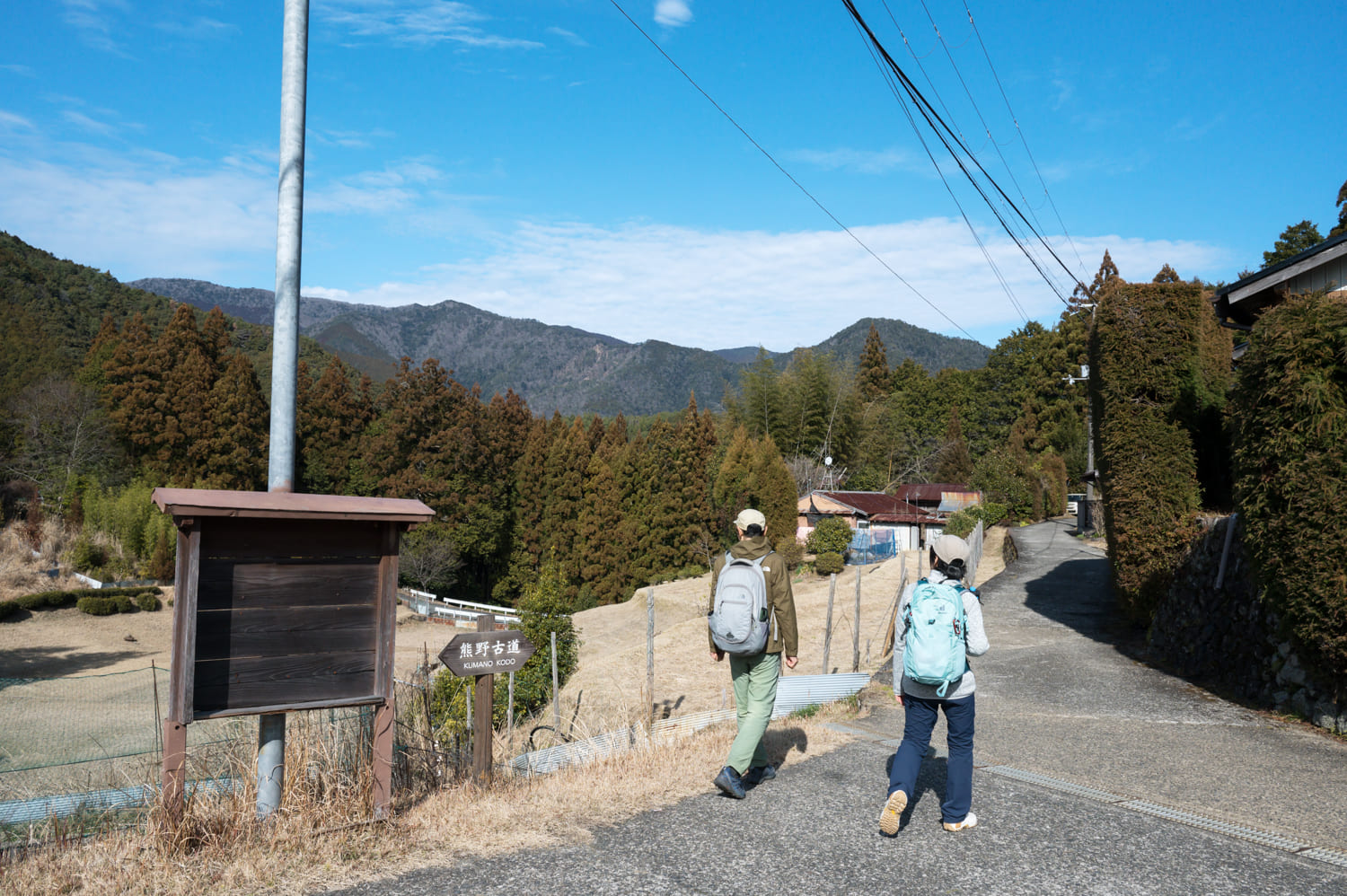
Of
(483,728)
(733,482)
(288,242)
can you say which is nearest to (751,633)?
(483,728)

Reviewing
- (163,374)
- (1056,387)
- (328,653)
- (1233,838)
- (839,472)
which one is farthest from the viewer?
(1056,387)

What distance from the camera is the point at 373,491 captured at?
152ft

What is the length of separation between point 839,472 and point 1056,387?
17336 millimetres

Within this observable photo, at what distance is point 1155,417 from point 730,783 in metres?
9.08

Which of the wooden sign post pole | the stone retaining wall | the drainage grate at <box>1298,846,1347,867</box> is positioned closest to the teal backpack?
the drainage grate at <box>1298,846,1347,867</box>

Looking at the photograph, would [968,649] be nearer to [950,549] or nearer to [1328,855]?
[950,549]

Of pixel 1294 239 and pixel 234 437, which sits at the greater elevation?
pixel 1294 239

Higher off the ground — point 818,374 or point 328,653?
point 818,374

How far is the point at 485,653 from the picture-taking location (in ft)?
16.7

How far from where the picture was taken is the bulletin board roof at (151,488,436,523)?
3811 millimetres

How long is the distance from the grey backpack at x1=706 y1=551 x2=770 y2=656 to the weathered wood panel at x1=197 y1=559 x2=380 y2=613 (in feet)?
6.22

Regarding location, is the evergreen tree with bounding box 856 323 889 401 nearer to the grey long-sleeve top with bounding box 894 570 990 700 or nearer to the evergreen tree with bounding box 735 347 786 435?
the evergreen tree with bounding box 735 347 786 435

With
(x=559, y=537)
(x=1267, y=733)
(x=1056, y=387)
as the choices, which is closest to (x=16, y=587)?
(x=559, y=537)

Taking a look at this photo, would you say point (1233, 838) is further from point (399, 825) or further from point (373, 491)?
point (373, 491)
